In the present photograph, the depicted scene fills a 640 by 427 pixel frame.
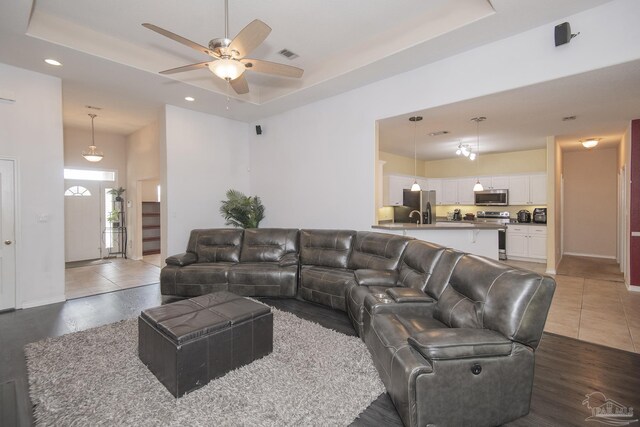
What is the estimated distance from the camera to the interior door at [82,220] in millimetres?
7102

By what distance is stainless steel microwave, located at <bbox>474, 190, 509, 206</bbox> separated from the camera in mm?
7703

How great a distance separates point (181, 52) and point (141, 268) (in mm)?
4622

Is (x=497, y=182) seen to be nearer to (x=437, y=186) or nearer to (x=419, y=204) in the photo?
(x=437, y=186)

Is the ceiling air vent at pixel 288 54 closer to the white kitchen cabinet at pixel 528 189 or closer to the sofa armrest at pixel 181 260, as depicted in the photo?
the sofa armrest at pixel 181 260

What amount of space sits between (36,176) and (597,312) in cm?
763

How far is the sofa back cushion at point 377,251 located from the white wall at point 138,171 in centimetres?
524

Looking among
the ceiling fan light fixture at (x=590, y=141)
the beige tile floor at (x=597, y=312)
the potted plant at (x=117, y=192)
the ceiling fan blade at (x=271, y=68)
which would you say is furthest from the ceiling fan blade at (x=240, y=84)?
the ceiling fan light fixture at (x=590, y=141)

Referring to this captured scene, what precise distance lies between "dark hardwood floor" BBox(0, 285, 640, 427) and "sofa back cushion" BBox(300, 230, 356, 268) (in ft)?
2.18

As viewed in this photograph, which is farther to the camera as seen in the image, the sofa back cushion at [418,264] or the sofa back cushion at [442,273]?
the sofa back cushion at [418,264]

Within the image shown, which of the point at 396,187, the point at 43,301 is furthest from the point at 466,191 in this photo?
the point at 43,301

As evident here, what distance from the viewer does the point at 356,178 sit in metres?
4.84

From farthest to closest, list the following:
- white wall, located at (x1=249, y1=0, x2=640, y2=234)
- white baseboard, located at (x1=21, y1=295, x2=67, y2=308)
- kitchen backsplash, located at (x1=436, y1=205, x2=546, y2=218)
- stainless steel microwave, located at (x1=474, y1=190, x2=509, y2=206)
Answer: kitchen backsplash, located at (x1=436, y1=205, x2=546, y2=218), stainless steel microwave, located at (x1=474, y1=190, x2=509, y2=206), white baseboard, located at (x1=21, y1=295, x2=67, y2=308), white wall, located at (x1=249, y1=0, x2=640, y2=234)

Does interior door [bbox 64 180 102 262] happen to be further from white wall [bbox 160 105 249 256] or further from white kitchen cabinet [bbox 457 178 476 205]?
white kitchen cabinet [bbox 457 178 476 205]

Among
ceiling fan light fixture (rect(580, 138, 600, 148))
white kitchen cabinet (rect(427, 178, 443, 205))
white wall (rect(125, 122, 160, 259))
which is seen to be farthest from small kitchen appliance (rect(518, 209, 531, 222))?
white wall (rect(125, 122, 160, 259))
